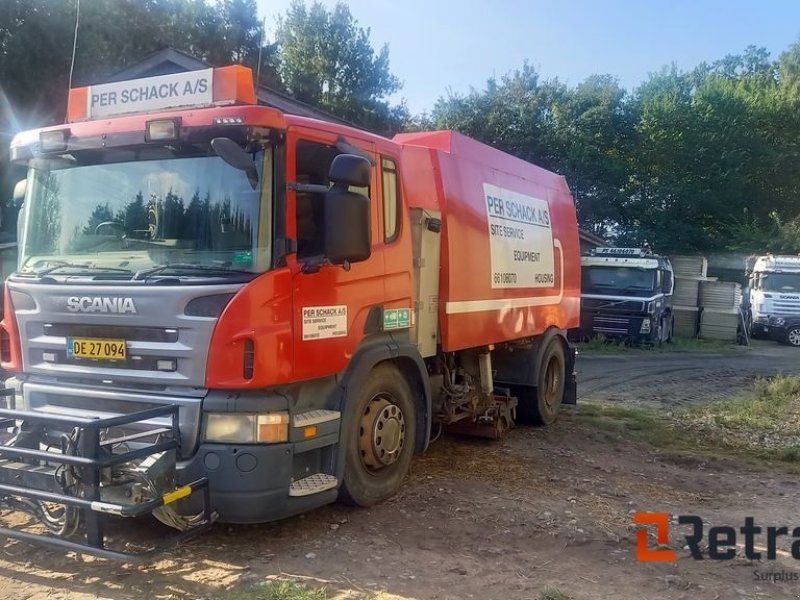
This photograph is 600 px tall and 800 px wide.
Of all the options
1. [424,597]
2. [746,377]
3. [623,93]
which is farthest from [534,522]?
[623,93]

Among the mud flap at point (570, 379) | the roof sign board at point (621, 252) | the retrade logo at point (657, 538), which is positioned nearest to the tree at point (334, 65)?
the roof sign board at point (621, 252)

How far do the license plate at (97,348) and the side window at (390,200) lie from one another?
2046mm

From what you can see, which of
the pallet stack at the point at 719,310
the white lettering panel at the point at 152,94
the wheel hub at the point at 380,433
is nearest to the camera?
the white lettering panel at the point at 152,94

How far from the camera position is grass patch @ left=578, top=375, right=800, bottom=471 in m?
A: 7.86

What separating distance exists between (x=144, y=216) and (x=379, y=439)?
7.50 feet

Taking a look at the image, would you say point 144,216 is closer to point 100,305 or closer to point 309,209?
point 100,305

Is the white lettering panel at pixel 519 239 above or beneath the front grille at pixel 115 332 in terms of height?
above

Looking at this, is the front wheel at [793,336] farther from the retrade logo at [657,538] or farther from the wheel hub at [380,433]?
the wheel hub at [380,433]

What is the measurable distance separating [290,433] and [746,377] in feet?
41.0

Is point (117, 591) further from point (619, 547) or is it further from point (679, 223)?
point (679, 223)

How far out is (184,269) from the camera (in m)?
4.44

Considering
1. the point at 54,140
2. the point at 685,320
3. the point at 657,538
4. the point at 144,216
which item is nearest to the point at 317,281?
the point at 144,216

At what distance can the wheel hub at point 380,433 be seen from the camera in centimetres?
532

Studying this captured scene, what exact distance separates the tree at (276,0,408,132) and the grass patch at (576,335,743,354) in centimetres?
1613
